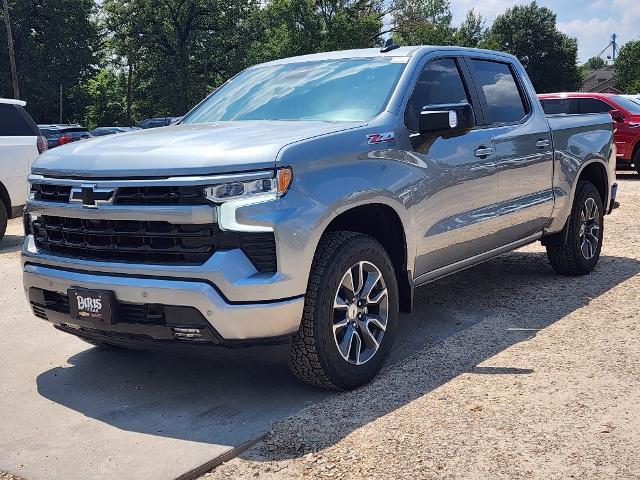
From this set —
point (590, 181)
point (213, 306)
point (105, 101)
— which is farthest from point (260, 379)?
point (105, 101)

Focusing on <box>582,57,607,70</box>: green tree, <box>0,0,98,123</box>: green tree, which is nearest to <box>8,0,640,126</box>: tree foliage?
<box>0,0,98,123</box>: green tree

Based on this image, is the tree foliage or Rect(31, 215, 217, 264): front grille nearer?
Rect(31, 215, 217, 264): front grille

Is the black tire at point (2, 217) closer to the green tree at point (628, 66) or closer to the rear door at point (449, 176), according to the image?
the rear door at point (449, 176)

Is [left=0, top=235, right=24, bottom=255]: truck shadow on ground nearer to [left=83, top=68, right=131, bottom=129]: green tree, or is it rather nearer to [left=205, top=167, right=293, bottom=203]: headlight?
[left=205, top=167, right=293, bottom=203]: headlight

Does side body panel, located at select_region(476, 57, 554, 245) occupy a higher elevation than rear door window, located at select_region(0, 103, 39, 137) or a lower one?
lower

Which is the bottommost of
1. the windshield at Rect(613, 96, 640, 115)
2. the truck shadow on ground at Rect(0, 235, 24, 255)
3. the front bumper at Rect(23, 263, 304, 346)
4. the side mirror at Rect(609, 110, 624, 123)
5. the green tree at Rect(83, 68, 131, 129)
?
the truck shadow on ground at Rect(0, 235, 24, 255)

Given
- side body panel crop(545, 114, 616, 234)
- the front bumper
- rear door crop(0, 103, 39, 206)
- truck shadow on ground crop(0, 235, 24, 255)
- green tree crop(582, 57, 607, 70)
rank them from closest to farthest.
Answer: the front bumper < side body panel crop(545, 114, 616, 234) < truck shadow on ground crop(0, 235, 24, 255) < rear door crop(0, 103, 39, 206) < green tree crop(582, 57, 607, 70)

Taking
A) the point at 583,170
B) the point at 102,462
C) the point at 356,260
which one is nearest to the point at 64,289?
the point at 102,462

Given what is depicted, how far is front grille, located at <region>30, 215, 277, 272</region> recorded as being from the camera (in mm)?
3674

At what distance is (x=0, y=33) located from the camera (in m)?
47.8

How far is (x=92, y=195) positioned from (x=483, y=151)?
8.78 feet

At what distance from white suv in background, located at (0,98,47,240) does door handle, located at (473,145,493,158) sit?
605cm

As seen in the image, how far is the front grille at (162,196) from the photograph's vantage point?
3676 millimetres

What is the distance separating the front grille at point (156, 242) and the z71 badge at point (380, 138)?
100 cm
